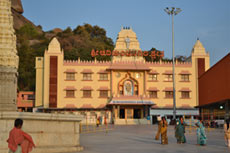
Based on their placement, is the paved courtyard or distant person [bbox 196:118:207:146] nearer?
the paved courtyard

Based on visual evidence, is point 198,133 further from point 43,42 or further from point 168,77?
point 43,42

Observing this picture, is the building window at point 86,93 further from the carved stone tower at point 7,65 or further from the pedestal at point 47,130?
the pedestal at point 47,130

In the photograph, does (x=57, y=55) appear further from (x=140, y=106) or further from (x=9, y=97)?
(x=9, y=97)

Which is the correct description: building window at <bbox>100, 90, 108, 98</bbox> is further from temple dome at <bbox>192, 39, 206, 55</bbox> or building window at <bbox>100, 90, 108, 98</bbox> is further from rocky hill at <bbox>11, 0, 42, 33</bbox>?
rocky hill at <bbox>11, 0, 42, 33</bbox>

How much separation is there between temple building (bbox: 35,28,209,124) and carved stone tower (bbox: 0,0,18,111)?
117ft

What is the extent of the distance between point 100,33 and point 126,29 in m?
47.9

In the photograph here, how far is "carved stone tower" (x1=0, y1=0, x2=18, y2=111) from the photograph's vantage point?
621 inches

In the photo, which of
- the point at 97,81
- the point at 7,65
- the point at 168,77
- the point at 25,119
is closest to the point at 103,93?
the point at 97,81

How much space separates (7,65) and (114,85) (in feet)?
130

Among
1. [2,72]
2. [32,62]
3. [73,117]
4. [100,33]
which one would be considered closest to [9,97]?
[2,72]

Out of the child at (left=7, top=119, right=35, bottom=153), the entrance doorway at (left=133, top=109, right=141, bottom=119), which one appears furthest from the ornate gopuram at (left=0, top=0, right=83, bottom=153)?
the entrance doorway at (left=133, top=109, right=141, bottom=119)

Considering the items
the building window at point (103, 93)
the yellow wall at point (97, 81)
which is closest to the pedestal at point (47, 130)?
the yellow wall at point (97, 81)

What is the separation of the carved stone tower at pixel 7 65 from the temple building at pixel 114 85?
35.8 meters

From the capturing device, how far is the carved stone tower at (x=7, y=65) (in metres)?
15.8
